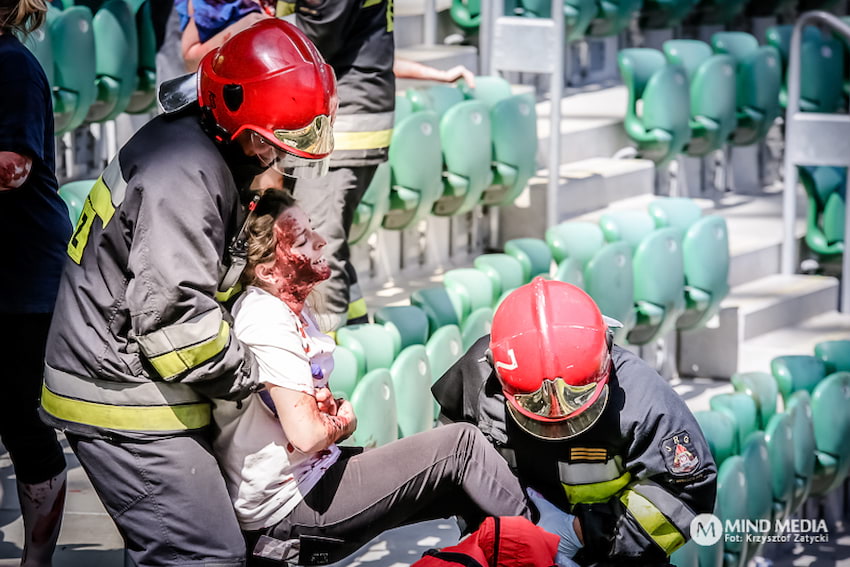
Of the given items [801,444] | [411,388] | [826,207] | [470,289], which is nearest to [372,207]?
[470,289]

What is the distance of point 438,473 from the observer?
7.32 ft

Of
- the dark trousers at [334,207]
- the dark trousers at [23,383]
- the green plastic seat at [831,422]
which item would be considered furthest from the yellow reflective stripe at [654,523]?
the green plastic seat at [831,422]

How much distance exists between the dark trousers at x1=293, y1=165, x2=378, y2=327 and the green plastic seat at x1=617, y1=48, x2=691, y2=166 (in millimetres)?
2804

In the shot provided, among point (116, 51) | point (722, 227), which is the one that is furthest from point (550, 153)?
point (116, 51)

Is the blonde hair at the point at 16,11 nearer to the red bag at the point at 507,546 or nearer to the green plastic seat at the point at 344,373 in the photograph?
the green plastic seat at the point at 344,373

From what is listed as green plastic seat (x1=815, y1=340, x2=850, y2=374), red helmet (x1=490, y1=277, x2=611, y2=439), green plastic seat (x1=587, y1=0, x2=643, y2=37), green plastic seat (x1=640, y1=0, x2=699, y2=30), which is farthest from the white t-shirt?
green plastic seat (x1=640, y1=0, x2=699, y2=30)

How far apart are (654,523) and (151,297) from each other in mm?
923

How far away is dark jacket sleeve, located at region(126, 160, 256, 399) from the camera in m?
1.92

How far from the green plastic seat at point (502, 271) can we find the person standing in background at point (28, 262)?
6.12 ft

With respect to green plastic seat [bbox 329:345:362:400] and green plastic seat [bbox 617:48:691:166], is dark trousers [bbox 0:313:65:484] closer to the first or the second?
green plastic seat [bbox 329:345:362:400]

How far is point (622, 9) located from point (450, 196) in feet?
8.51

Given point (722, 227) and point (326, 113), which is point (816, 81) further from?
point (326, 113)

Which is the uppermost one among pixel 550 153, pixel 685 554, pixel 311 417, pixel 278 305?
A: pixel 278 305

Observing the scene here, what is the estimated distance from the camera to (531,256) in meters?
4.46
